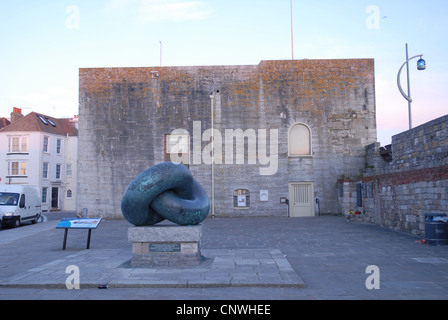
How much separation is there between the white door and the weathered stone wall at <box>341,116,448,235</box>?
195 inches

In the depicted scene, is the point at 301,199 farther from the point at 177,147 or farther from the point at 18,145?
the point at 18,145

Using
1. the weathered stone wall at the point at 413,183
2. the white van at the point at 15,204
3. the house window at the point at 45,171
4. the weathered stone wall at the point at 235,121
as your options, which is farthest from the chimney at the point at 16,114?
the weathered stone wall at the point at 413,183

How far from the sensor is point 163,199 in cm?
810

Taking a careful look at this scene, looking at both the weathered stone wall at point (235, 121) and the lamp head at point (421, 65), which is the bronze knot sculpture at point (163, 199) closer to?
the lamp head at point (421, 65)

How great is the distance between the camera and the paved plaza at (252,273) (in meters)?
6.17

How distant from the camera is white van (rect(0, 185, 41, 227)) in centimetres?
1947

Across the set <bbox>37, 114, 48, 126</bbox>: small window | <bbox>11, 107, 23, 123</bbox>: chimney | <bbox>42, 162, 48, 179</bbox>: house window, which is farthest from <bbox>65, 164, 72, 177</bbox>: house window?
<bbox>11, 107, 23, 123</bbox>: chimney

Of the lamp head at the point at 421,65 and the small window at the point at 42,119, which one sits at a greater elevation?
the small window at the point at 42,119

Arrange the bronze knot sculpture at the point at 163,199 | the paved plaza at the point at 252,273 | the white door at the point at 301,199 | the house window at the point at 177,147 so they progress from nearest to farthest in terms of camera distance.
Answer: the paved plaza at the point at 252,273 → the bronze knot sculpture at the point at 163,199 → the white door at the point at 301,199 → the house window at the point at 177,147

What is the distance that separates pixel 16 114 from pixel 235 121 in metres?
28.3

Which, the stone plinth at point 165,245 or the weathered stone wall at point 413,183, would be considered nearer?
the stone plinth at point 165,245

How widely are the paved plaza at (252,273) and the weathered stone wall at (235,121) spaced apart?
10518mm
